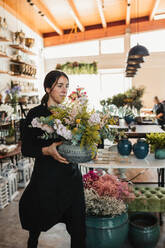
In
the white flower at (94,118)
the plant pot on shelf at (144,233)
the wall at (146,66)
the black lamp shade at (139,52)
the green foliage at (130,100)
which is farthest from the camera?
the wall at (146,66)

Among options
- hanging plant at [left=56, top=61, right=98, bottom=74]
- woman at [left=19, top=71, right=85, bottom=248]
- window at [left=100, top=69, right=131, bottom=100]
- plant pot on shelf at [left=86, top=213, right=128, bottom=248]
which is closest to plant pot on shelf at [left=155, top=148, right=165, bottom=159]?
plant pot on shelf at [left=86, top=213, right=128, bottom=248]

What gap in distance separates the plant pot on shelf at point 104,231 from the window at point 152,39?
889 centimetres

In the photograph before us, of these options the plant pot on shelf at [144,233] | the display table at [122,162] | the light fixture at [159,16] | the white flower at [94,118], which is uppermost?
the light fixture at [159,16]

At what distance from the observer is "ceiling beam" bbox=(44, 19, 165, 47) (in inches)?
371

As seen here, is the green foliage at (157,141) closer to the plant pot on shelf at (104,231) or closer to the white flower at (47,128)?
the plant pot on shelf at (104,231)

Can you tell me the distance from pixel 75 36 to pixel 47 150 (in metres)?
9.25

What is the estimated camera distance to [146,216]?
8.02 feet

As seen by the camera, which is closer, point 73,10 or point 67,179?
point 67,179

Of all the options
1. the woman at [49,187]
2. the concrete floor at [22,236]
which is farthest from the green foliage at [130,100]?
the woman at [49,187]

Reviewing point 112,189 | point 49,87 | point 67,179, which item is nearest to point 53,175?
point 67,179

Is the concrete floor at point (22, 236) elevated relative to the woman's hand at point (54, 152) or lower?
lower

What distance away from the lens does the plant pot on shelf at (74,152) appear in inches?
54.4

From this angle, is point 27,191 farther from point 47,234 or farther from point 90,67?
point 90,67

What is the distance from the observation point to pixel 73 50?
1029 centimetres
